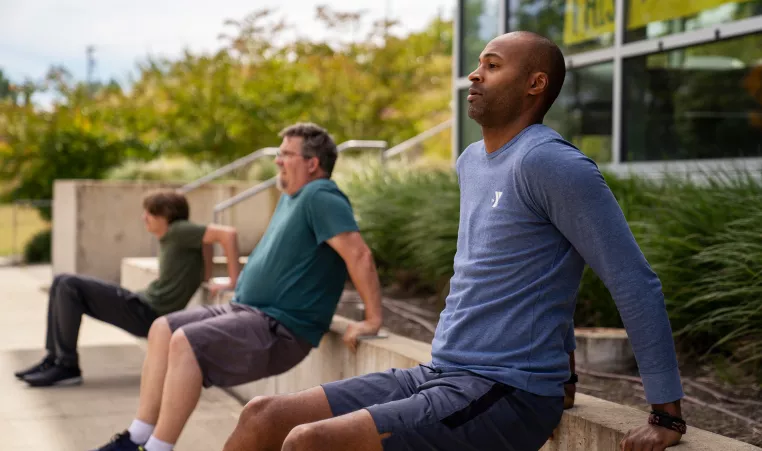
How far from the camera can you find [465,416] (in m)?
2.36

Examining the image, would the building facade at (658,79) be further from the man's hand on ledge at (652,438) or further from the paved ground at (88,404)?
the man's hand on ledge at (652,438)

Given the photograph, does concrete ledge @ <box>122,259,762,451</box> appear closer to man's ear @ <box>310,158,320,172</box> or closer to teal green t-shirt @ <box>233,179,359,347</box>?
teal green t-shirt @ <box>233,179,359,347</box>

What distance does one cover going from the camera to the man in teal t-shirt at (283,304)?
13.4 ft

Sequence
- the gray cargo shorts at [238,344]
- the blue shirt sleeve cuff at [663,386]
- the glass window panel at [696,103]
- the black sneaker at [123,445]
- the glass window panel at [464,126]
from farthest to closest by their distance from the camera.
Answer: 1. the glass window panel at [464,126]
2. the glass window panel at [696,103]
3. the gray cargo shorts at [238,344]
4. the black sneaker at [123,445]
5. the blue shirt sleeve cuff at [663,386]

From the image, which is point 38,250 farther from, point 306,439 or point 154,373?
point 306,439

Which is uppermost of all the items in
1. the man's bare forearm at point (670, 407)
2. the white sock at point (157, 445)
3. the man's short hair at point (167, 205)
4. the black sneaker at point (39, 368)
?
the man's short hair at point (167, 205)

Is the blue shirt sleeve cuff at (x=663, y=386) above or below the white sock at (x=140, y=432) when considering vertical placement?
above

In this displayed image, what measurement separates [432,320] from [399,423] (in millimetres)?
3888

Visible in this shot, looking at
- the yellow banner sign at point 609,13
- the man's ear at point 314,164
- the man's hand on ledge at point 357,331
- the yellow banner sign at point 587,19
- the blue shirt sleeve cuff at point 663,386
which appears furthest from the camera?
the yellow banner sign at point 587,19

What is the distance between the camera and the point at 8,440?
15.9ft

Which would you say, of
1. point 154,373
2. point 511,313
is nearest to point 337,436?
point 511,313

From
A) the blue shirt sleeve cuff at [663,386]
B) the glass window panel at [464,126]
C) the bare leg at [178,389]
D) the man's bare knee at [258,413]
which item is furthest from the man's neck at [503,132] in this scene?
the glass window panel at [464,126]

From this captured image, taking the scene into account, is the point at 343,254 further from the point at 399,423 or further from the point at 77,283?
the point at 77,283

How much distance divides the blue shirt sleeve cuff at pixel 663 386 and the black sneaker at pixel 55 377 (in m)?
4.81
